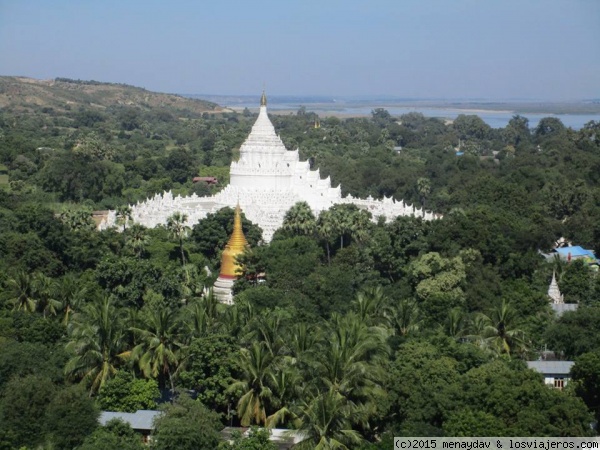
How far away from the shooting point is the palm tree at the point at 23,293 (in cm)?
4916

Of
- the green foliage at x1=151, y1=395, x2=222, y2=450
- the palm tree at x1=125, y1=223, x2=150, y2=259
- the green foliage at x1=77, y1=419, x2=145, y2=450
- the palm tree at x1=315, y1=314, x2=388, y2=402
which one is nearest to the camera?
the green foliage at x1=77, y1=419, x2=145, y2=450

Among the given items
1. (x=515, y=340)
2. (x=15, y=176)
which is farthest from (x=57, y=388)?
(x=15, y=176)

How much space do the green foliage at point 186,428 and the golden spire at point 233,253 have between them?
19289mm

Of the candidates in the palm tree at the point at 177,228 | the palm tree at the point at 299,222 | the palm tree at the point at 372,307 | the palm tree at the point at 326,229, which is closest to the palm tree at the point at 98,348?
the palm tree at the point at 372,307

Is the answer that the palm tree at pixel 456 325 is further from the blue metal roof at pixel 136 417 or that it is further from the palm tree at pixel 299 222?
the palm tree at pixel 299 222

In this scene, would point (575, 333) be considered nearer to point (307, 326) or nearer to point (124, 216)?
point (307, 326)

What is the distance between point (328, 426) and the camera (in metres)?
35.2

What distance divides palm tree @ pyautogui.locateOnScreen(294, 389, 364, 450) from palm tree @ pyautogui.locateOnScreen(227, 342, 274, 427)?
282cm

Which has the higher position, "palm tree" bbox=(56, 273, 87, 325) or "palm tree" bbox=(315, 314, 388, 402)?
"palm tree" bbox=(315, 314, 388, 402)

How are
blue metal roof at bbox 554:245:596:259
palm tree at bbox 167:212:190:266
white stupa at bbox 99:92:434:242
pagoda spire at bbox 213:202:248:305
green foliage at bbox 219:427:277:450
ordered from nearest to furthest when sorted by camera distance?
green foliage at bbox 219:427:277:450, pagoda spire at bbox 213:202:248:305, palm tree at bbox 167:212:190:266, blue metal roof at bbox 554:245:596:259, white stupa at bbox 99:92:434:242

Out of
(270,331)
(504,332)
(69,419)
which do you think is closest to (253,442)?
(69,419)

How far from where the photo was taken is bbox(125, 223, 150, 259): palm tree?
2387 inches

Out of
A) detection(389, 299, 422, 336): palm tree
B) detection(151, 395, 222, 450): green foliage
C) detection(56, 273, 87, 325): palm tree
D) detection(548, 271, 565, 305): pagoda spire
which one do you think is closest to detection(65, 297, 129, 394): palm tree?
detection(151, 395, 222, 450): green foliage

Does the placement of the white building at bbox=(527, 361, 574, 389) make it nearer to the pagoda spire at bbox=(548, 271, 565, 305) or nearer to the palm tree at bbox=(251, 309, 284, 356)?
the palm tree at bbox=(251, 309, 284, 356)
